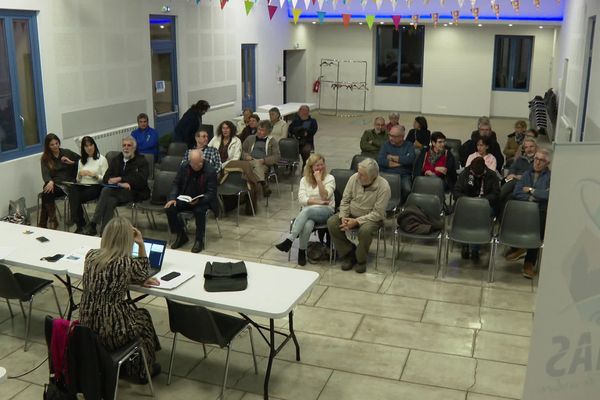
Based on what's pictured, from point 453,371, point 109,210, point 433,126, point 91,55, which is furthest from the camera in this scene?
point 433,126

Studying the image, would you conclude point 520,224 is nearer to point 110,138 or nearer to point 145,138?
point 145,138

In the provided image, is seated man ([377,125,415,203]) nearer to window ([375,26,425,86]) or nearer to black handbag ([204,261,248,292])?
black handbag ([204,261,248,292])

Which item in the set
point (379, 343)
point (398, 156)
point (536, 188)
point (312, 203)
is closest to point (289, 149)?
point (398, 156)

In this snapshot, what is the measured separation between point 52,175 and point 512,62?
13.8 meters

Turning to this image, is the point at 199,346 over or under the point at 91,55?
under

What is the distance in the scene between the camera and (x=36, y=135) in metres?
8.67

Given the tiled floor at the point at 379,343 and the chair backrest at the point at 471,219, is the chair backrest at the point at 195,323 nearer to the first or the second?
the tiled floor at the point at 379,343

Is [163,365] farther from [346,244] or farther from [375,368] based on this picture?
[346,244]

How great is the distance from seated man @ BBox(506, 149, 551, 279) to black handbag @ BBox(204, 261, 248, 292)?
3270 millimetres

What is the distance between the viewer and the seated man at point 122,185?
7434 millimetres

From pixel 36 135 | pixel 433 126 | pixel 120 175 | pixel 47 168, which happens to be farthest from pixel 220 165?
pixel 433 126

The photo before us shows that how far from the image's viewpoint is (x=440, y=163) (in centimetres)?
773

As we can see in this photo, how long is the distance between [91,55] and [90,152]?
8.03ft

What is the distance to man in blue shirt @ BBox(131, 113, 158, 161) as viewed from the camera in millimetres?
9148
